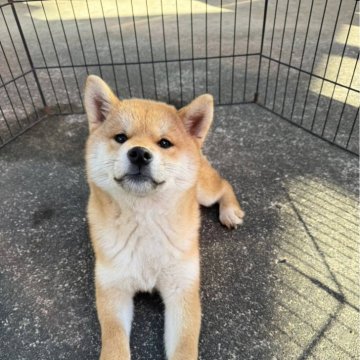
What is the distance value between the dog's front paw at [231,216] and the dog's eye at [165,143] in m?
1.09

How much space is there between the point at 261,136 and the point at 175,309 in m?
2.38

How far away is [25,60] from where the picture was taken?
5.95 metres

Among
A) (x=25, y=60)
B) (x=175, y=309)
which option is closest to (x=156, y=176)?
(x=175, y=309)

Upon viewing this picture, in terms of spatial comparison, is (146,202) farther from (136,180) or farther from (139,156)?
(139,156)

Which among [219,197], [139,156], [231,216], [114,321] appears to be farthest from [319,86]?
[114,321]

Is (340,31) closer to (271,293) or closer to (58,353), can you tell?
(271,293)

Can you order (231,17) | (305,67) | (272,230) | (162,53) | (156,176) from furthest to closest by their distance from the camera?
(231,17), (162,53), (305,67), (272,230), (156,176)

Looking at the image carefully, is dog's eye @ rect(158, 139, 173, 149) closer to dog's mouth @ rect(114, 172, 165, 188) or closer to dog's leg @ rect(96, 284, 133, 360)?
dog's mouth @ rect(114, 172, 165, 188)

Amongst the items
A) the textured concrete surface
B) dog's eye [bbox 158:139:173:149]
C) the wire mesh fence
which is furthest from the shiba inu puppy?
the wire mesh fence

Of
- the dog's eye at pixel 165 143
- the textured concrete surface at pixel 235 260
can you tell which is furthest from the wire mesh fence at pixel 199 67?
the dog's eye at pixel 165 143

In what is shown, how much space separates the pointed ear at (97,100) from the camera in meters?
1.97

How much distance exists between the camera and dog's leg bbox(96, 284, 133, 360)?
6.22 ft

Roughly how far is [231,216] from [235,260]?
0.38 m

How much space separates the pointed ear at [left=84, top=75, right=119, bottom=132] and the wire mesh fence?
221 cm
